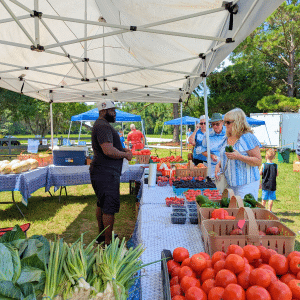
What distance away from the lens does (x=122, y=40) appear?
4359 millimetres

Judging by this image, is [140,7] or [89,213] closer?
[140,7]

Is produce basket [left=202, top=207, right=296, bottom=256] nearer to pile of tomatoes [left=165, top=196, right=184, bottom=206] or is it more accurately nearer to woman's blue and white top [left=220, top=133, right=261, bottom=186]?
pile of tomatoes [left=165, top=196, right=184, bottom=206]

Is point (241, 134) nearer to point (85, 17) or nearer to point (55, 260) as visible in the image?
point (55, 260)

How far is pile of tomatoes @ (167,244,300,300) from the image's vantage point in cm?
92

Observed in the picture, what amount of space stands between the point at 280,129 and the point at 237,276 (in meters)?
16.9

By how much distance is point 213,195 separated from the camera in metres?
2.52

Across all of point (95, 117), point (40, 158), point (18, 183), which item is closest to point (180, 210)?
point (18, 183)

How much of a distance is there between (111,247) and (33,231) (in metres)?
3.68

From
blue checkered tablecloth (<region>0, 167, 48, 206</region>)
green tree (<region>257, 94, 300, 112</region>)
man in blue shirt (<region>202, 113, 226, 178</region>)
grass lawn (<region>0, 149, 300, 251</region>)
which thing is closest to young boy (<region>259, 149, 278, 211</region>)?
grass lawn (<region>0, 149, 300, 251</region>)

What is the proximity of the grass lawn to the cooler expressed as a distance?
988 millimetres

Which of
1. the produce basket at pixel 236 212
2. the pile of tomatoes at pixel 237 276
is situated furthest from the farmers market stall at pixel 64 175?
the pile of tomatoes at pixel 237 276

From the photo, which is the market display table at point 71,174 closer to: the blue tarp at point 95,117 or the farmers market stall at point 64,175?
the farmers market stall at point 64,175

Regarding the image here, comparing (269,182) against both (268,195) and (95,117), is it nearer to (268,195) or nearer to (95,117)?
(268,195)

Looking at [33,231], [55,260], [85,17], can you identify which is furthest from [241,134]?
[33,231]
